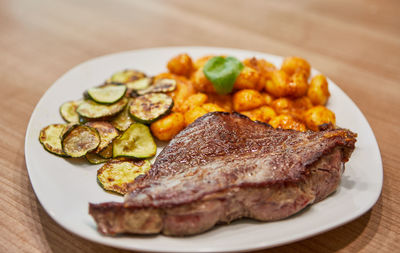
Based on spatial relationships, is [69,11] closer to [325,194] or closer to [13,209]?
[13,209]

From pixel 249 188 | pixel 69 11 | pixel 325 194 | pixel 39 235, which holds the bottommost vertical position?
pixel 39 235

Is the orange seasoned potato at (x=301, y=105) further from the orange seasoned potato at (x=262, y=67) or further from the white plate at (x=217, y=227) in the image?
the orange seasoned potato at (x=262, y=67)

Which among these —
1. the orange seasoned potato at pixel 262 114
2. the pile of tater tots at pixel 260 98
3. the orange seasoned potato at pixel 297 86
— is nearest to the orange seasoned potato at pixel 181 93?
the pile of tater tots at pixel 260 98

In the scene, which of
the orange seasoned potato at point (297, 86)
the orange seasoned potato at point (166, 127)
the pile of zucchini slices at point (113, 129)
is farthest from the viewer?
the orange seasoned potato at point (297, 86)

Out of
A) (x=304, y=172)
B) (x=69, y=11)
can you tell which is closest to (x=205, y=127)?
(x=304, y=172)

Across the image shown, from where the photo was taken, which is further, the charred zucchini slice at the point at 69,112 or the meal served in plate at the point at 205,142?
the charred zucchini slice at the point at 69,112

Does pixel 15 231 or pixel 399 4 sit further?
pixel 399 4

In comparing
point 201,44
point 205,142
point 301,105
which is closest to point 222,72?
point 301,105

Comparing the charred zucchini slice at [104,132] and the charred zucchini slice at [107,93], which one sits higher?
the charred zucchini slice at [107,93]
